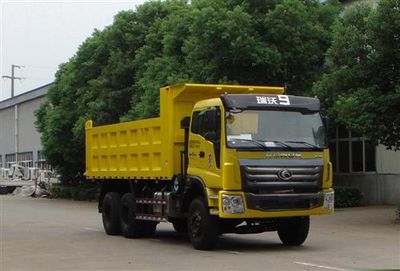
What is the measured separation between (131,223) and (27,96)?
51.5m

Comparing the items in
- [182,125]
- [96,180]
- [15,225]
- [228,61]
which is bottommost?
[15,225]

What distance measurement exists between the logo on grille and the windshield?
463mm

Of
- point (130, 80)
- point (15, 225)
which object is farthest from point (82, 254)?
point (130, 80)

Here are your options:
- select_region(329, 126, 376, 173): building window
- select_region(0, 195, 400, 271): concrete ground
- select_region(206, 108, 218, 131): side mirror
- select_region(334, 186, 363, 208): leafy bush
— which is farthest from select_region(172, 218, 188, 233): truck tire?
select_region(329, 126, 376, 173): building window

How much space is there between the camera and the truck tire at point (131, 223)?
637 inches

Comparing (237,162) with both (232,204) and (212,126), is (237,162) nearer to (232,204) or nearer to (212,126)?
(232,204)

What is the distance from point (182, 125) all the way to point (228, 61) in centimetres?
967

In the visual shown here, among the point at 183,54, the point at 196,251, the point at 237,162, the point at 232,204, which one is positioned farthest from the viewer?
the point at 183,54

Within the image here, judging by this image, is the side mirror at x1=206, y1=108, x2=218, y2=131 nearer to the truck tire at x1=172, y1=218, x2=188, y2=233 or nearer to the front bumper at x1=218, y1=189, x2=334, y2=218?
the front bumper at x1=218, y1=189, x2=334, y2=218

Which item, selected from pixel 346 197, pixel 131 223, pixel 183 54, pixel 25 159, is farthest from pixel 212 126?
pixel 25 159

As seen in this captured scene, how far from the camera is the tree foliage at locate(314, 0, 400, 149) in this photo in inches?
707

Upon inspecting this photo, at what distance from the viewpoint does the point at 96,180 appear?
61.5 feet

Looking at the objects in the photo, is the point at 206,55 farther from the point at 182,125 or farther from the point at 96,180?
the point at 182,125

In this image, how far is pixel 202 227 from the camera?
13.2 m
